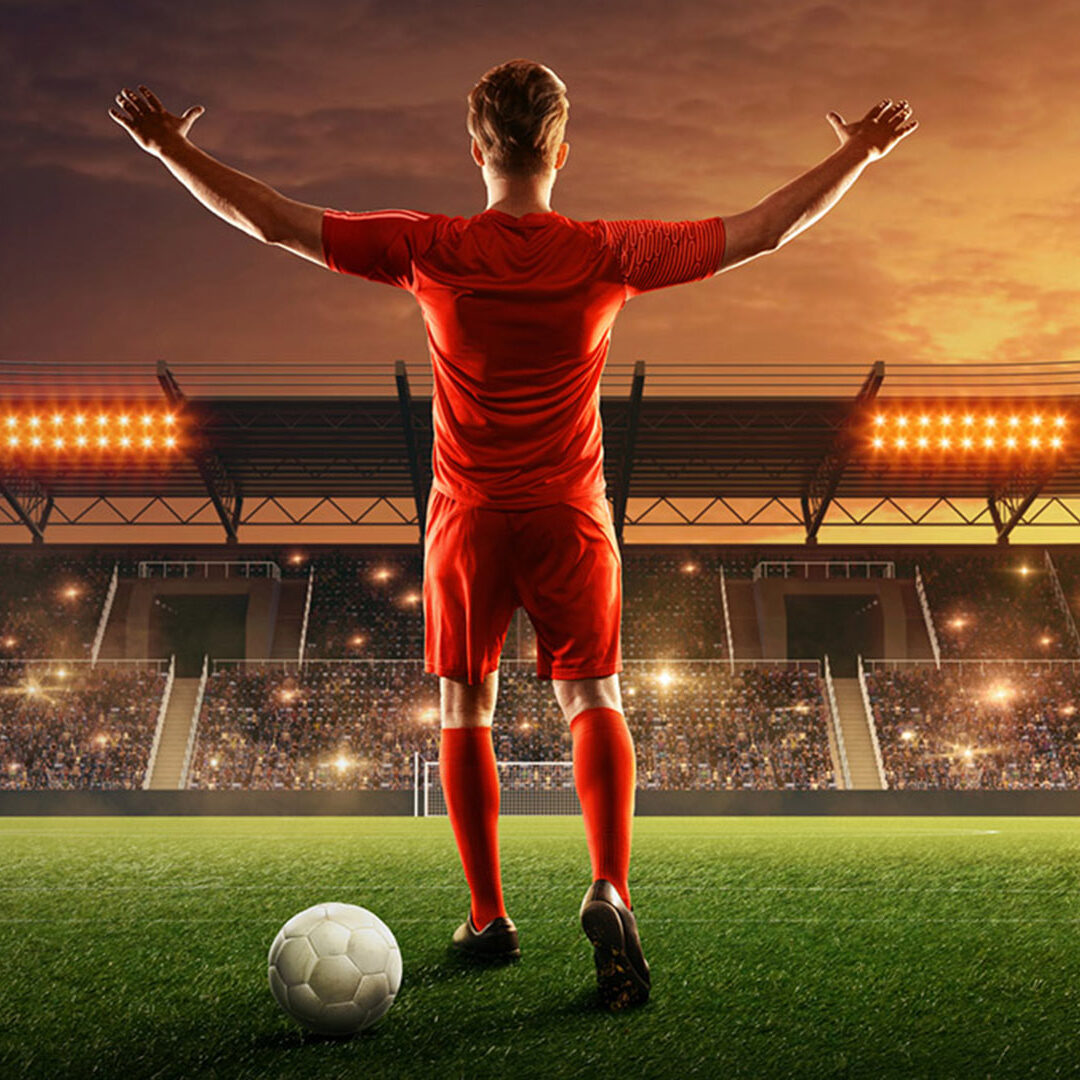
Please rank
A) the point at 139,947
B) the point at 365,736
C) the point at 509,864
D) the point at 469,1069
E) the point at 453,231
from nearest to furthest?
the point at 469,1069
the point at 453,231
the point at 139,947
the point at 509,864
the point at 365,736

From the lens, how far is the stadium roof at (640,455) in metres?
20.6

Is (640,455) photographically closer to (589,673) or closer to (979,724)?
(979,724)

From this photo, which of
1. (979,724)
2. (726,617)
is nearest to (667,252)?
(979,724)

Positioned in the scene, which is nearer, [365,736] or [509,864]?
[509,864]

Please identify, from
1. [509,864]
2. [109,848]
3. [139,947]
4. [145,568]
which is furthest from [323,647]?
[139,947]

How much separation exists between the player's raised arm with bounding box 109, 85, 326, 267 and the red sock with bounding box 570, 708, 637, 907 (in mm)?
1386

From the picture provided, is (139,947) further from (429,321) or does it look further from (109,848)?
(109,848)

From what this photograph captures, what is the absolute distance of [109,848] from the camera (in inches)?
278

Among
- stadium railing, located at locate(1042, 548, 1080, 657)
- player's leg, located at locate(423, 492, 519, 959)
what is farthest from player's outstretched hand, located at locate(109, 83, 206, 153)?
stadium railing, located at locate(1042, 548, 1080, 657)

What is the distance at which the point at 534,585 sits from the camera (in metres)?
2.56

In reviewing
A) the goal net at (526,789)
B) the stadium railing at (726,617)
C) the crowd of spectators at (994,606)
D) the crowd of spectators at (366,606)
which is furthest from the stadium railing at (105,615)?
the crowd of spectators at (994,606)

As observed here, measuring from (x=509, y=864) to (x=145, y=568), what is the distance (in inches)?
807

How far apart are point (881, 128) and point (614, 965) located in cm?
229

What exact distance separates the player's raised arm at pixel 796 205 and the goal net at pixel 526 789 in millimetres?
16381
